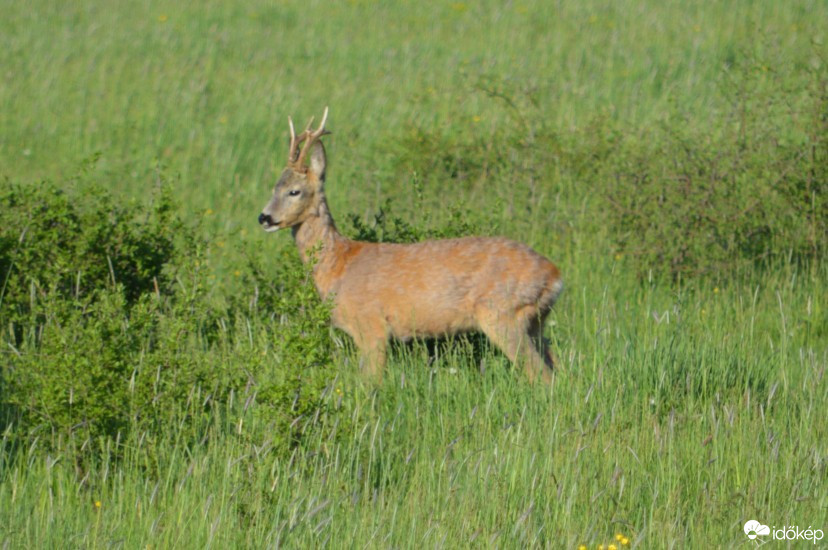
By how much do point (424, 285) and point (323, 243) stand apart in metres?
0.94

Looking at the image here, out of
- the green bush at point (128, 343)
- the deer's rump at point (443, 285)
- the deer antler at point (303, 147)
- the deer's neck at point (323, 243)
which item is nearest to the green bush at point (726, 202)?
the deer's rump at point (443, 285)

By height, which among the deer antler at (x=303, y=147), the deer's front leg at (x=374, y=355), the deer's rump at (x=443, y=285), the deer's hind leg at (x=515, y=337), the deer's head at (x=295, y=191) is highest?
the deer antler at (x=303, y=147)

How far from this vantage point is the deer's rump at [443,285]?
6844 mm

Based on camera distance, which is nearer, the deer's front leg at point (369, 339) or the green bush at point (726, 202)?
the deer's front leg at point (369, 339)

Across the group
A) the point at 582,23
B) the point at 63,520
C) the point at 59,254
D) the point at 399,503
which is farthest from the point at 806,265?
the point at 582,23

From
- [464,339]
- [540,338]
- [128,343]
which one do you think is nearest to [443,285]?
[464,339]

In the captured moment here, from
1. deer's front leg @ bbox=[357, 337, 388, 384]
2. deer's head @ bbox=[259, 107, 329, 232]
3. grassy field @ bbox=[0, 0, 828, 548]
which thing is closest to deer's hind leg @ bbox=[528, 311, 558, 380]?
grassy field @ bbox=[0, 0, 828, 548]

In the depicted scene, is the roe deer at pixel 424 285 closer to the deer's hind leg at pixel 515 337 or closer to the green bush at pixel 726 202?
the deer's hind leg at pixel 515 337

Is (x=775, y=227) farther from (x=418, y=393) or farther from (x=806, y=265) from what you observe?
(x=418, y=393)

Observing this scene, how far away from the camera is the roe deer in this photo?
6.82m

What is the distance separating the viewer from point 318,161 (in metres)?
7.83

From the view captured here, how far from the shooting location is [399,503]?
4.89m

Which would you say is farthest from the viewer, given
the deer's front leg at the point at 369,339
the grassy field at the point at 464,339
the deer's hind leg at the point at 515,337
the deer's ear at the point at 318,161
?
the deer's ear at the point at 318,161

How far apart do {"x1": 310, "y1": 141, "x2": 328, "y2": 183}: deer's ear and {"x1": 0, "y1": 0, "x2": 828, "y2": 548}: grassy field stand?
1.96 feet
